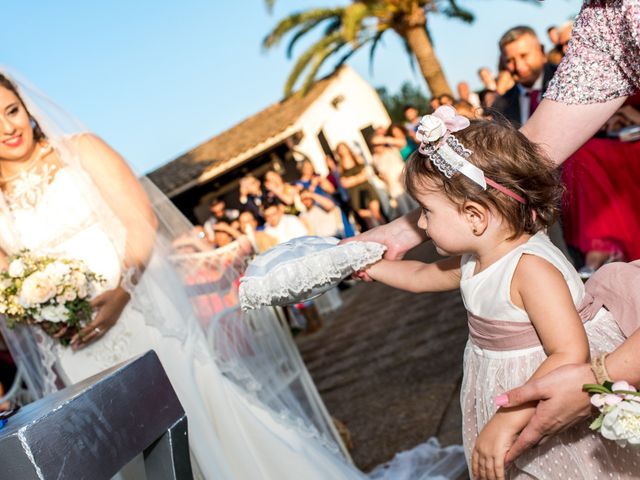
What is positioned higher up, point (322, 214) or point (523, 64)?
point (523, 64)

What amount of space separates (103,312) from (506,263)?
2212 millimetres

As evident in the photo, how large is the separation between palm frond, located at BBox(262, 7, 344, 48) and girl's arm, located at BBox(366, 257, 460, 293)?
17.6 m

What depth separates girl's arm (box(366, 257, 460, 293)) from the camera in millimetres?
2430

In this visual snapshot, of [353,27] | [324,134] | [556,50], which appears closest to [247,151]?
[324,134]

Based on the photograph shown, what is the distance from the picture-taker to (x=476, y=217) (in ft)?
6.83

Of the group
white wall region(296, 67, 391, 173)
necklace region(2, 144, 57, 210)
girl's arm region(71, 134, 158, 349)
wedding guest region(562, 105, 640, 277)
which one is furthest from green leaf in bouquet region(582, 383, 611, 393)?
white wall region(296, 67, 391, 173)

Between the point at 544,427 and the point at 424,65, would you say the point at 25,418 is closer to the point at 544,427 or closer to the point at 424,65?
the point at 544,427

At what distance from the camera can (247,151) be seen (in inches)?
866

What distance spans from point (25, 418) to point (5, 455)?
202mm

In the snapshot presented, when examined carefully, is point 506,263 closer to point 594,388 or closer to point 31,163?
point 594,388

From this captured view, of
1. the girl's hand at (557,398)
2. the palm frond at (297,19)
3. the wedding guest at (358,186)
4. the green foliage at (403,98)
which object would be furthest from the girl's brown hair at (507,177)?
the green foliage at (403,98)

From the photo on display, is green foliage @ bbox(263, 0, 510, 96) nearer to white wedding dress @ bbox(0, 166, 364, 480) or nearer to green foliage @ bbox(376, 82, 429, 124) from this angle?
white wedding dress @ bbox(0, 166, 364, 480)

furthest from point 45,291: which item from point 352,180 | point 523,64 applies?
point 352,180

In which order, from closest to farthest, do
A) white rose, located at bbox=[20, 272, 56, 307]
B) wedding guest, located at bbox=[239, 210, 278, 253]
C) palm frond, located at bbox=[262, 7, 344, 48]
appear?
white rose, located at bbox=[20, 272, 56, 307]
wedding guest, located at bbox=[239, 210, 278, 253]
palm frond, located at bbox=[262, 7, 344, 48]
